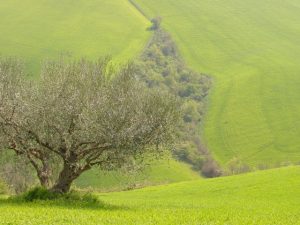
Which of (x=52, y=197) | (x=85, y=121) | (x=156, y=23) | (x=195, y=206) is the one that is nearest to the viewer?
(x=85, y=121)

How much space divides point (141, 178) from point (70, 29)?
86.1 m

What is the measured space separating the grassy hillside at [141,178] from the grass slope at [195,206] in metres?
19.3

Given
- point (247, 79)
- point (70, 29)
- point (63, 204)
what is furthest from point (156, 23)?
point (63, 204)

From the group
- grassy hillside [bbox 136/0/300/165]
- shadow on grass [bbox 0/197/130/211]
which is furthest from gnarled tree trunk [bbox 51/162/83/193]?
grassy hillside [bbox 136/0/300/165]

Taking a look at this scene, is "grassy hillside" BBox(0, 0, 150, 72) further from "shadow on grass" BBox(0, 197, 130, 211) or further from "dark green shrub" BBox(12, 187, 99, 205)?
"shadow on grass" BBox(0, 197, 130, 211)

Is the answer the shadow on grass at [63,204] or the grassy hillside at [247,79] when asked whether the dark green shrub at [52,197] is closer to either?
the shadow on grass at [63,204]

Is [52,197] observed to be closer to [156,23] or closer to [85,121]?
[85,121]

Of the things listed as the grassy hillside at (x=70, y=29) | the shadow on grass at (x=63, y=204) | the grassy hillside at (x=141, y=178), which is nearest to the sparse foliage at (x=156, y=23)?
the grassy hillside at (x=70, y=29)

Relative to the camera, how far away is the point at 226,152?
120375mm

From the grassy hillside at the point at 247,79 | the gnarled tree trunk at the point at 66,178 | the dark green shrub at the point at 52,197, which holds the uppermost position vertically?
the gnarled tree trunk at the point at 66,178

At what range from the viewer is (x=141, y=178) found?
324 feet

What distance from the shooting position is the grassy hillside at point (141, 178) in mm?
92075

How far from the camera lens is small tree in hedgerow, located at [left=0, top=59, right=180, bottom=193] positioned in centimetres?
3203

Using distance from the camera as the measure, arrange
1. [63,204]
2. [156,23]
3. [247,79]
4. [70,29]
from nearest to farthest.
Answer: [63,204] → [247,79] → [70,29] → [156,23]
